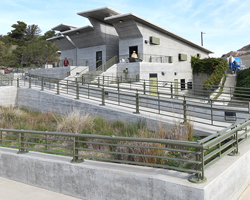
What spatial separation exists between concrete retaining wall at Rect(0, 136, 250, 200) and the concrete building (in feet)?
53.8

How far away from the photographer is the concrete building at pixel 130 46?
2286 cm

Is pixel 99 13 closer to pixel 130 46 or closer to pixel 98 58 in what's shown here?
pixel 130 46

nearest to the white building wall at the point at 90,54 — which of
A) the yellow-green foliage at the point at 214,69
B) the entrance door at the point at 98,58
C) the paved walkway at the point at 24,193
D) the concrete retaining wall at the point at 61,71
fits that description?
the entrance door at the point at 98,58

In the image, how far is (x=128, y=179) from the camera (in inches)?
183

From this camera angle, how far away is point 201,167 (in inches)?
161

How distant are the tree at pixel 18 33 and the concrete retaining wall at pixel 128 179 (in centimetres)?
9223

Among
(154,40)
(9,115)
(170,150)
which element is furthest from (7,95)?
(170,150)

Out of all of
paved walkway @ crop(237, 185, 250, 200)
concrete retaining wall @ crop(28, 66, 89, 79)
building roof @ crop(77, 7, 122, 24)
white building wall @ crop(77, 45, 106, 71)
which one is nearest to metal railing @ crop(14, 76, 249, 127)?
paved walkway @ crop(237, 185, 250, 200)

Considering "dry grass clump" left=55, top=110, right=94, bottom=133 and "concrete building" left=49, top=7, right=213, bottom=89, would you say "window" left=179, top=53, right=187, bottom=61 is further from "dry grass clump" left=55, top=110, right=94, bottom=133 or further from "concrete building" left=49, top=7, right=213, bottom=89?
"dry grass clump" left=55, top=110, right=94, bottom=133

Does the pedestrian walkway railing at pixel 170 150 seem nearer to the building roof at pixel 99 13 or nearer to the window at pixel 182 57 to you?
the building roof at pixel 99 13

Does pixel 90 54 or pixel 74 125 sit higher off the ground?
pixel 90 54

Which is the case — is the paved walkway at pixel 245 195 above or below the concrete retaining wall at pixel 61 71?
below

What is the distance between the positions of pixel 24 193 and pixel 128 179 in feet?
9.67

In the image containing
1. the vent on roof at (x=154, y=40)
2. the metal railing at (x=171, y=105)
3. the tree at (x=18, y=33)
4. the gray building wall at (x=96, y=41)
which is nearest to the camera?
the metal railing at (x=171, y=105)
